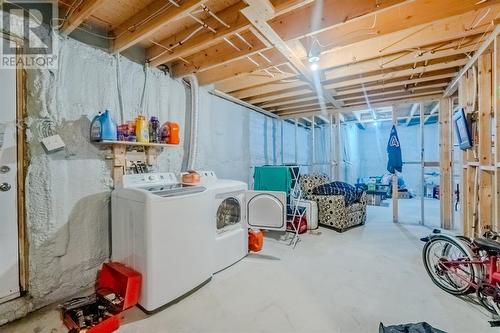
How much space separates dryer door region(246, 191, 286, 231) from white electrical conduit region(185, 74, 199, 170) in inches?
33.8

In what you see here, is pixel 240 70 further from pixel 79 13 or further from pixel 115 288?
pixel 115 288

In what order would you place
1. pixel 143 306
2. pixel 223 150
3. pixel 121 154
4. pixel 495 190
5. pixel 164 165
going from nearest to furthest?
pixel 143 306 → pixel 495 190 → pixel 121 154 → pixel 164 165 → pixel 223 150

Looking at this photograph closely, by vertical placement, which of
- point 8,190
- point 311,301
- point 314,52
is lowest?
point 311,301

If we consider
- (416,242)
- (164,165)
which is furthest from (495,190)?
(164,165)

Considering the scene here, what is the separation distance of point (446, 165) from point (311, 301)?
3800 millimetres

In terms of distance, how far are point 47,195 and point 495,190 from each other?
3.92 metres

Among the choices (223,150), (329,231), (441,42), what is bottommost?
(329,231)

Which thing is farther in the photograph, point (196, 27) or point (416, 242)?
point (416, 242)

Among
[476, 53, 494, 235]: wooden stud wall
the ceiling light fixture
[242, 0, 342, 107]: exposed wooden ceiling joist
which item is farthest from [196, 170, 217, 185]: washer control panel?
[476, 53, 494, 235]: wooden stud wall

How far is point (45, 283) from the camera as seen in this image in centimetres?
197

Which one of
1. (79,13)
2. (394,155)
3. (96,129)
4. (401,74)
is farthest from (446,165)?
(79,13)

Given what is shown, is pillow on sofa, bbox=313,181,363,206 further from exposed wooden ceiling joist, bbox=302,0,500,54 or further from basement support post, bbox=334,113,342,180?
exposed wooden ceiling joist, bbox=302,0,500,54

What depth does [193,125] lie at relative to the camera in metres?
3.14

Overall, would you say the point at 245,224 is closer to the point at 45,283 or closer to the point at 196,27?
the point at 45,283
